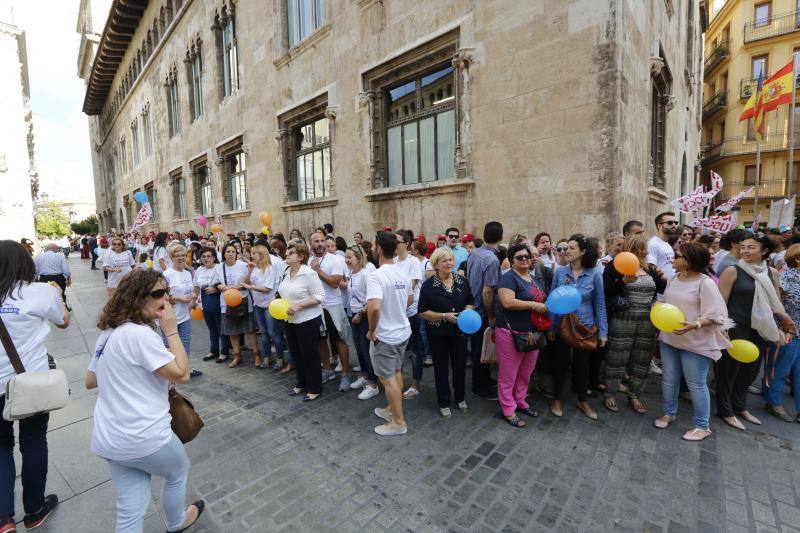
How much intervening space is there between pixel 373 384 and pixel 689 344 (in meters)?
3.27

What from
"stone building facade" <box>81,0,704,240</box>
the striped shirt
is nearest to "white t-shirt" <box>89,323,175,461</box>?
"stone building facade" <box>81,0,704,240</box>

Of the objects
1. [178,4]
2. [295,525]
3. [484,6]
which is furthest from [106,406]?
[178,4]

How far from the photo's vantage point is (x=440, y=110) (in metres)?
8.37

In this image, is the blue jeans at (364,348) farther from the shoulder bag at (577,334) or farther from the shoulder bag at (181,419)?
the shoulder bag at (181,419)

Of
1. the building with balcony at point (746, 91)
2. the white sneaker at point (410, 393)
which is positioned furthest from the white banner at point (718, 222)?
the building with balcony at point (746, 91)

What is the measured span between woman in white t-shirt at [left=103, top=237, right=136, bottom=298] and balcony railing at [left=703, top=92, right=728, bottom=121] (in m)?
39.0

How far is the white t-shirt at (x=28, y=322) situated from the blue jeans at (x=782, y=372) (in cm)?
643

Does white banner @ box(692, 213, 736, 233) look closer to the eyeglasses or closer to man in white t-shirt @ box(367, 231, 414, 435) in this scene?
man in white t-shirt @ box(367, 231, 414, 435)

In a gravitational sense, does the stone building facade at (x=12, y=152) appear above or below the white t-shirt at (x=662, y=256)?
above

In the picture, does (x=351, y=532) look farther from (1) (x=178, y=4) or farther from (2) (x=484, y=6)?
(1) (x=178, y=4)

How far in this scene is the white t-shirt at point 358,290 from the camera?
4.71 metres

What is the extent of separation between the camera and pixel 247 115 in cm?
1390

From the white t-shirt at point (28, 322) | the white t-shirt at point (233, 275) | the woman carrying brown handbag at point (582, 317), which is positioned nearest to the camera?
the white t-shirt at point (28, 322)

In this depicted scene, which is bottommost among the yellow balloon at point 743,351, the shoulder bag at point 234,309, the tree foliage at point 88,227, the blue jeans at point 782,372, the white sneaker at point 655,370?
the white sneaker at point 655,370
